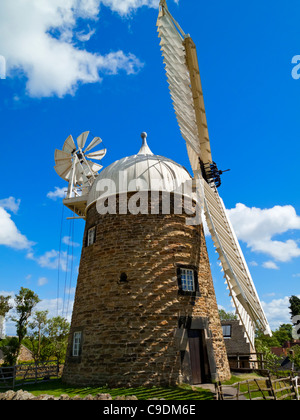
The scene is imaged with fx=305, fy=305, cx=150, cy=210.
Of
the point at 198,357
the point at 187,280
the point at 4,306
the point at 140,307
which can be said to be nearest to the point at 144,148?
the point at 187,280

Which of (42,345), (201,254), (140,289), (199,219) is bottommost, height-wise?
(42,345)

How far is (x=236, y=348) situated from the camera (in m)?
28.0

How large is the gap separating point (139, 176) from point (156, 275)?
195 inches

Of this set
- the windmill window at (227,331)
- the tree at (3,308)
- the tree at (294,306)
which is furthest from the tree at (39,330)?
the tree at (294,306)

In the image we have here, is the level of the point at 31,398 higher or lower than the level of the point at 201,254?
lower

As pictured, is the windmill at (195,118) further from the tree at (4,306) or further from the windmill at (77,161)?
the tree at (4,306)

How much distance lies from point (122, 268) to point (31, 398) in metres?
5.94

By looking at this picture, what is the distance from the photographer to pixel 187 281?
1401 cm

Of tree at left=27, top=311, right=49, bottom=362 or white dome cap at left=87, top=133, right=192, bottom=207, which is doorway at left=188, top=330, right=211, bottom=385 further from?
tree at left=27, top=311, right=49, bottom=362

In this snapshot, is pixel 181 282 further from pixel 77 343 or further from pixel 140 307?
pixel 77 343

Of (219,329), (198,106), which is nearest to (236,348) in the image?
(219,329)

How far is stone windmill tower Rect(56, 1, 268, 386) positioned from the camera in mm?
12320
